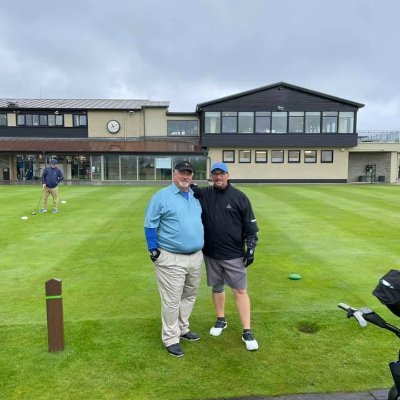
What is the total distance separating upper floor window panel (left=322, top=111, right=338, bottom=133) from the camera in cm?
3834

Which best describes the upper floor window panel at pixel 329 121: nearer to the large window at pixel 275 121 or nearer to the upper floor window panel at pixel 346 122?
the large window at pixel 275 121

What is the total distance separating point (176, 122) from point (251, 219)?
3667cm

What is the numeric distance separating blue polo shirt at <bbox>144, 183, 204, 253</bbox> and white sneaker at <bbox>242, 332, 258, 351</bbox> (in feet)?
3.69

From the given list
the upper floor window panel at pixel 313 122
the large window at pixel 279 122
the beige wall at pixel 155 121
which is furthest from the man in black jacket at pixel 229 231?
the beige wall at pixel 155 121

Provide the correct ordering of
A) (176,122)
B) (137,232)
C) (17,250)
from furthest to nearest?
(176,122), (137,232), (17,250)

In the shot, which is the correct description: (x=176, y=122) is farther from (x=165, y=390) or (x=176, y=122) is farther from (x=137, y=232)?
(x=165, y=390)

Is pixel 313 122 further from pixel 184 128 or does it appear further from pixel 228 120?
pixel 184 128

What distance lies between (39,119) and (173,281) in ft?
128

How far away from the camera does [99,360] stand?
4.34 metres

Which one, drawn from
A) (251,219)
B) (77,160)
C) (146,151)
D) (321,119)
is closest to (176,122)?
(146,151)

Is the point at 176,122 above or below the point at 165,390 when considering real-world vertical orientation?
above

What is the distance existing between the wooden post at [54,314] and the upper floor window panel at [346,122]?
124 feet

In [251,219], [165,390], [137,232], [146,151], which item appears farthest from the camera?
[146,151]

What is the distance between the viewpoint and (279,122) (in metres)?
38.3
